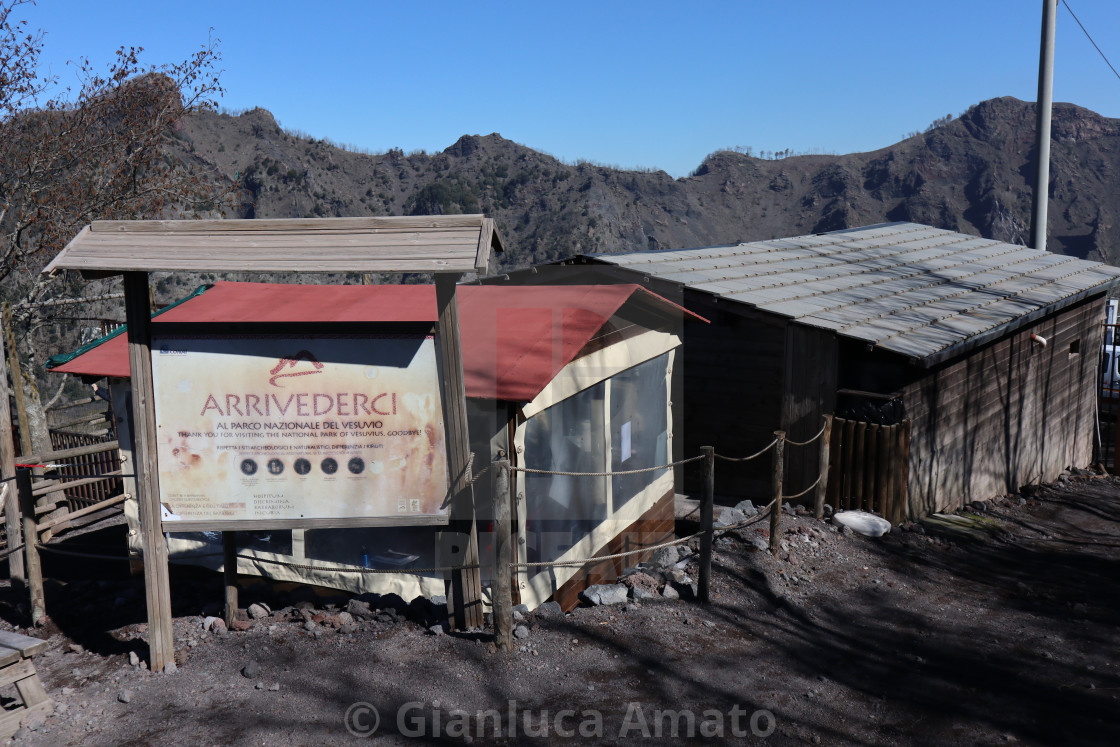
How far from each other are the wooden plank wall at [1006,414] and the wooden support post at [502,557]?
5.28 m

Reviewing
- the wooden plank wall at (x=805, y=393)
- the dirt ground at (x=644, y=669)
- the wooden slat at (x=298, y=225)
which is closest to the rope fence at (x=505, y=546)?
the dirt ground at (x=644, y=669)

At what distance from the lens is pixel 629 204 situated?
225 ft

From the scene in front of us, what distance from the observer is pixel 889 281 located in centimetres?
1129

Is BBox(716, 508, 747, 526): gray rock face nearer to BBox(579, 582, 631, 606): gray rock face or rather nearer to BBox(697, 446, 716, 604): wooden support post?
BBox(697, 446, 716, 604): wooden support post

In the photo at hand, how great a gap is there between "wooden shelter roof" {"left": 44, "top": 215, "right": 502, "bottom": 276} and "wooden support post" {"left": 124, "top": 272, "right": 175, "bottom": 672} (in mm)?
190

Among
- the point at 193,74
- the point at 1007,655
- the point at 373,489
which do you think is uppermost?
the point at 193,74

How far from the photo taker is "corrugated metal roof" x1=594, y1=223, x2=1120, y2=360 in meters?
8.77

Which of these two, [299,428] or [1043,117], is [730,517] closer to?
[299,428]

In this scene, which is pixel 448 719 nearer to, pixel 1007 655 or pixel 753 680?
pixel 753 680

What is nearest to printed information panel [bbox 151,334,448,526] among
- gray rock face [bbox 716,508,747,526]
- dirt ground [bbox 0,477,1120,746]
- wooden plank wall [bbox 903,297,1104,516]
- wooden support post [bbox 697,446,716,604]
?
dirt ground [bbox 0,477,1120,746]

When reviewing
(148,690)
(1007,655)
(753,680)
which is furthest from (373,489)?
(1007,655)

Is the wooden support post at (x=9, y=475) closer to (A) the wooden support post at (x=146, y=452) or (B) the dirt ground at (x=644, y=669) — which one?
(B) the dirt ground at (x=644, y=669)

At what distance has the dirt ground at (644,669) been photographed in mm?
4305

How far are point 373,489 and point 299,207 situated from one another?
175 ft
